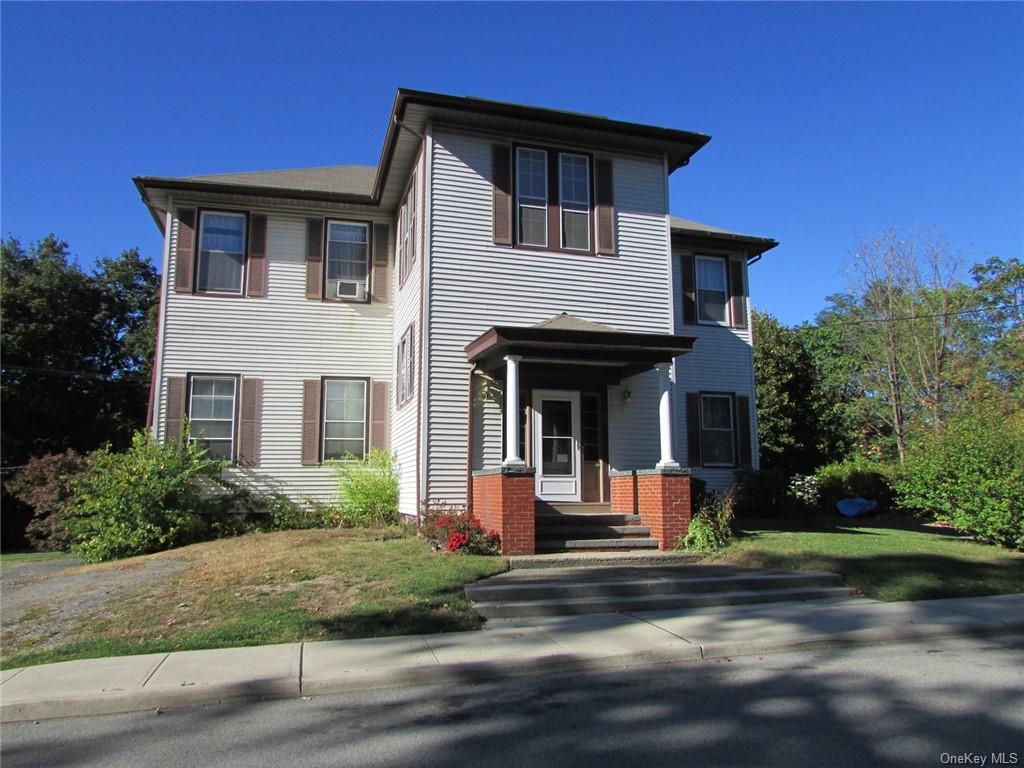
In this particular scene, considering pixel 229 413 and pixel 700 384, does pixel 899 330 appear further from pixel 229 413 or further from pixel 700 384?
pixel 229 413

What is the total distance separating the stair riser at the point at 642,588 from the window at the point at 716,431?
7294mm

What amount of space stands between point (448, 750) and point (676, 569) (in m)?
6.21

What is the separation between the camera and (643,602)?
8.62 meters

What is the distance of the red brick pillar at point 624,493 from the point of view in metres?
12.3

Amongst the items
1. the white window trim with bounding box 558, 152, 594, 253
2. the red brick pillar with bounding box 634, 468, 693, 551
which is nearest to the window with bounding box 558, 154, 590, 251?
the white window trim with bounding box 558, 152, 594, 253

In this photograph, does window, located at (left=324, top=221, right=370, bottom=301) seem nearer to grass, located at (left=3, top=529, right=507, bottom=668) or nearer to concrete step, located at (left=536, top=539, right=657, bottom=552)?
grass, located at (left=3, top=529, right=507, bottom=668)

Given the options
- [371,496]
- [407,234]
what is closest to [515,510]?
[371,496]

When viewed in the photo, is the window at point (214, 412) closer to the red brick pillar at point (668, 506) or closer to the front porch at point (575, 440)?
the front porch at point (575, 440)

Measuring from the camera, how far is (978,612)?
8211mm

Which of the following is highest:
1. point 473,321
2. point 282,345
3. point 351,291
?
point 351,291

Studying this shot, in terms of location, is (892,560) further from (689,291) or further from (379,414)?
(379,414)

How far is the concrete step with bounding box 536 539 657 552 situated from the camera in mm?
10984

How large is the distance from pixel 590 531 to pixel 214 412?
8521mm

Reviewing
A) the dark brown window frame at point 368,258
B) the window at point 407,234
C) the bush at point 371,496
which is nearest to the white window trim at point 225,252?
the dark brown window frame at point 368,258
